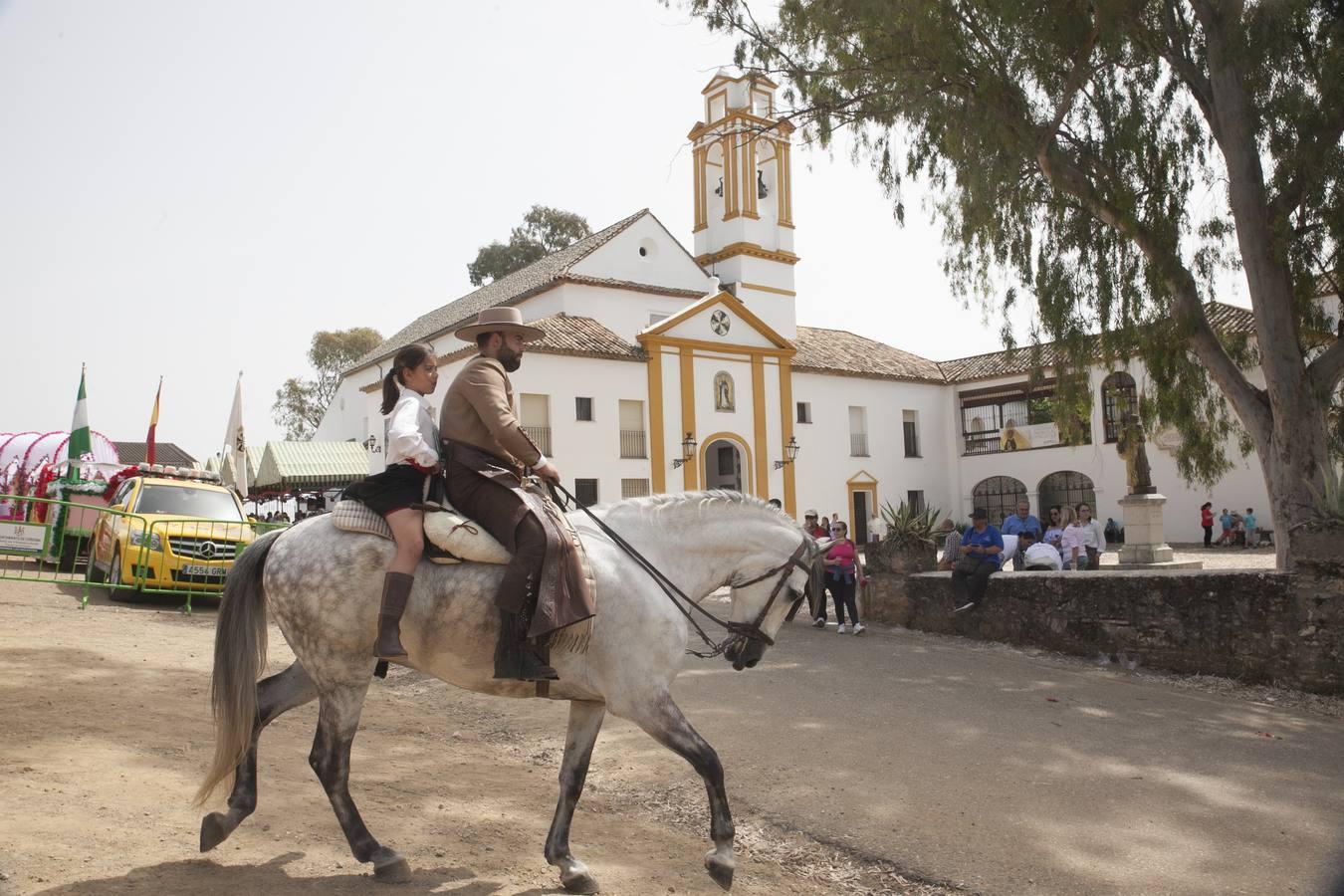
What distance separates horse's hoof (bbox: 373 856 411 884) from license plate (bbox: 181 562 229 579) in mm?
Result: 10583

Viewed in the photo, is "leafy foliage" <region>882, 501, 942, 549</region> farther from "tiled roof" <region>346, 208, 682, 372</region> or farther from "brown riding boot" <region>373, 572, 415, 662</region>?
"tiled roof" <region>346, 208, 682, 372</region>

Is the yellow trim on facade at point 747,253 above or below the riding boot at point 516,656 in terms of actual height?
above

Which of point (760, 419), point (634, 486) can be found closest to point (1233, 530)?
point (760, 419)

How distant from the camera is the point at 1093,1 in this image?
10930 millimetres

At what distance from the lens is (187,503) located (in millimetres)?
14289

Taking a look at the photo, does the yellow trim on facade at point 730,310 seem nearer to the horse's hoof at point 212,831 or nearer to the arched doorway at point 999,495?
the arched doorway at point 999,495

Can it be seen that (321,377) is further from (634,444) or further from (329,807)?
(329,807)

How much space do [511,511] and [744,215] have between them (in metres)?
33.6

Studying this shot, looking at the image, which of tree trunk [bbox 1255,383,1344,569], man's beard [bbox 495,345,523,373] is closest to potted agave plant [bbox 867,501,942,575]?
tree trunk [bbox 1255,383,1344,569]

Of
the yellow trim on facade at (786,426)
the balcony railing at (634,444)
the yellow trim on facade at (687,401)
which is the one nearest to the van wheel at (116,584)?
the balcony railing at (634,444)

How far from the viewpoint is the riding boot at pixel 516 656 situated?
4.14 metres

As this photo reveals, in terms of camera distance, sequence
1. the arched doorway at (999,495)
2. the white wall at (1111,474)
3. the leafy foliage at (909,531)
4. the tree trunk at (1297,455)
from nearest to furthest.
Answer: the tree trunk at (1297,455) → the leafy foliage at (909,531) → the white wall at (1111,474) → the arched doorway at (999,495)

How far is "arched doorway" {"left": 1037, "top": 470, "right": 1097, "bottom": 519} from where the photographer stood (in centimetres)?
3481

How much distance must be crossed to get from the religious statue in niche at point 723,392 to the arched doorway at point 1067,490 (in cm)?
1314
